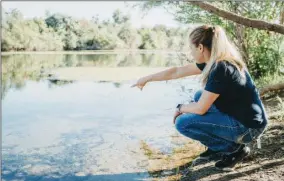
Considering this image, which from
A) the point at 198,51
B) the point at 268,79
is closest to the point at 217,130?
the point at 198,51

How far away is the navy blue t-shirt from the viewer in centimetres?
238

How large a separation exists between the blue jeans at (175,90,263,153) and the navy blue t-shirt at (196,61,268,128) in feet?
0.17

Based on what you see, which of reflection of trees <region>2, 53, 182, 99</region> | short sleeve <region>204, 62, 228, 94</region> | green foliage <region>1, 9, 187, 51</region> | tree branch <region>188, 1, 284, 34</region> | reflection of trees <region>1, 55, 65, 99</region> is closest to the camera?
short sleeve <region>204, 62, 228, 94</region>

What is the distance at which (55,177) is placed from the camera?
3.41 m

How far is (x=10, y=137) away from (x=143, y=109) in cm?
275

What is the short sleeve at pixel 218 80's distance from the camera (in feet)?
7.79

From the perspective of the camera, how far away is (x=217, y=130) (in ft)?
8.60

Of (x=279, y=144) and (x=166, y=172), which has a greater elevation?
(x=279, y=144)

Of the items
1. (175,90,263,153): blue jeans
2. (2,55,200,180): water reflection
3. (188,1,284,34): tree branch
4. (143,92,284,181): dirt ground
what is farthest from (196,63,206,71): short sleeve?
(2,55,200,180): water reflection

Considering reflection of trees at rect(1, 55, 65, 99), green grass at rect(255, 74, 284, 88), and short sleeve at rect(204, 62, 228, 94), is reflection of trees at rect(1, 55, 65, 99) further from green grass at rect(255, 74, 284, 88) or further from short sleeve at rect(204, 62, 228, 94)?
short sleeve at rect(204, 62, 228, 94)

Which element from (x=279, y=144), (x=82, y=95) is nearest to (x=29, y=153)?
(x=279, y=144)

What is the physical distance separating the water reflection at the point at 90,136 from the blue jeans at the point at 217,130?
690 mm

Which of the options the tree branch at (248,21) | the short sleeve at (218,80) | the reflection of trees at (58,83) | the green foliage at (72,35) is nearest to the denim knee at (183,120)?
the short sleeve at (218,80)

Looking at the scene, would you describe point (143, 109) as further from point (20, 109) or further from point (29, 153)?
point (29, 153)
